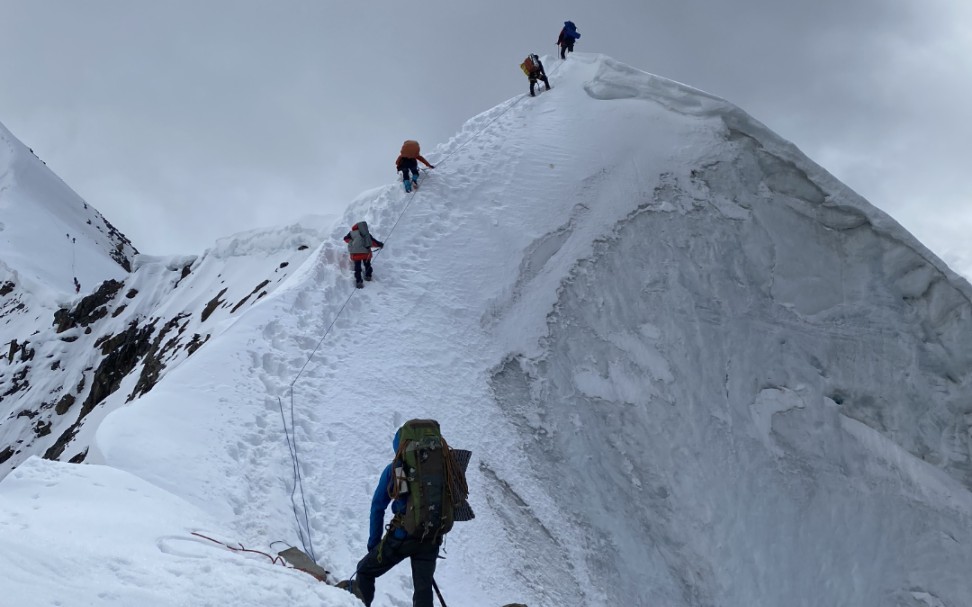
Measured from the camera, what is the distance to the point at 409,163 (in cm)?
1501

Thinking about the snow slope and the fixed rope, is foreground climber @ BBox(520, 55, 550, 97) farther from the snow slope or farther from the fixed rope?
the snow slope

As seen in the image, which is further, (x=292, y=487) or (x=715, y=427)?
(x=715, y=427)

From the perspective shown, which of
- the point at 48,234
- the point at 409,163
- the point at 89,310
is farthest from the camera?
the point at 48,234

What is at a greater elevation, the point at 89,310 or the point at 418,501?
the point at 89,310

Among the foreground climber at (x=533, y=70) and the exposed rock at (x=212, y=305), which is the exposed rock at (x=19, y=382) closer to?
the exposed rock at (x=212, y=305)

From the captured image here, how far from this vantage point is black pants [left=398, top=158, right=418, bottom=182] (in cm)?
1499

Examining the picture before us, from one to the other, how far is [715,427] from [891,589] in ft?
12.7

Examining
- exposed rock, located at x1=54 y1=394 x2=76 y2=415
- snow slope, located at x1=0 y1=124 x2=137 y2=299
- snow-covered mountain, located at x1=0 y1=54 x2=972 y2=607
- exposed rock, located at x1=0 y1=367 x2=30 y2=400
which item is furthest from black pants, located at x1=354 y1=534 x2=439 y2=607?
snow slope, located at x1=0 y1=124 x2=137 y2=299

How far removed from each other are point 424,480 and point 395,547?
2.02 feet

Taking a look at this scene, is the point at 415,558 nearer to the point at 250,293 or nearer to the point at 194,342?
the point at 194,342

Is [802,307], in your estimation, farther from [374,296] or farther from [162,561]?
[162,561]

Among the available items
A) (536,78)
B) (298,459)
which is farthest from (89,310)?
(298,459)

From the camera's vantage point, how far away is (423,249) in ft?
45.2

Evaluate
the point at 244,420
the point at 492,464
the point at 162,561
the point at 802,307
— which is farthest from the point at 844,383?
the point at 162,561
